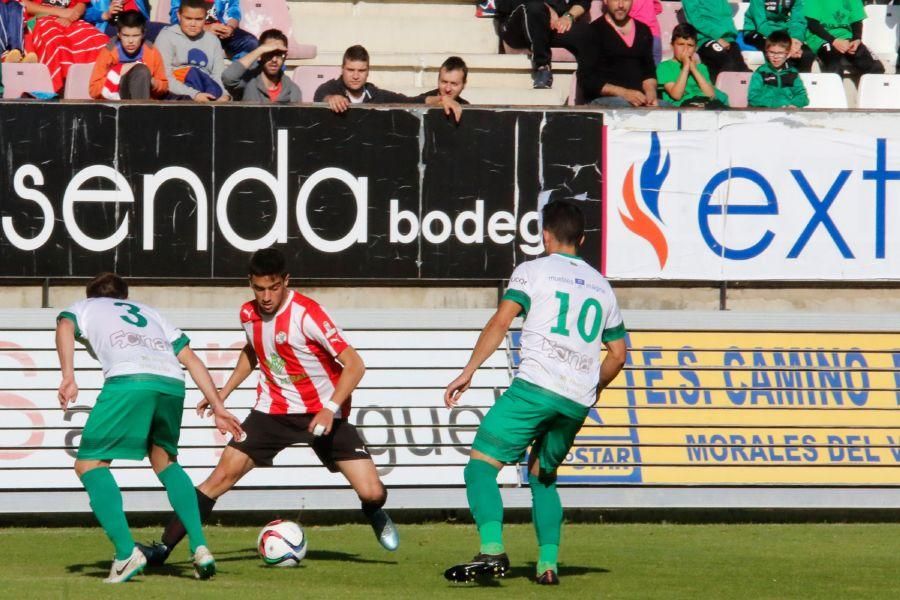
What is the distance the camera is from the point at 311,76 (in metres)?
14.5

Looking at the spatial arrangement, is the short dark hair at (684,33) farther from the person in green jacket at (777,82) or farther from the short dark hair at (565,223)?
the short dark hair at (565,223)

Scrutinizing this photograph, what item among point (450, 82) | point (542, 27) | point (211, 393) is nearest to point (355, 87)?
point (450, 82)

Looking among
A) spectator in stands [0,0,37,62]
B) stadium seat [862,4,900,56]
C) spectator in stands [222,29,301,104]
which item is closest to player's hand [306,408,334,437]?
spectator in stands [222,29,301,104]

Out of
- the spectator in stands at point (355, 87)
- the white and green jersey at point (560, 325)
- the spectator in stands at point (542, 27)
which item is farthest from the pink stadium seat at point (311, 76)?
the white and green jersey at point (560, 325)

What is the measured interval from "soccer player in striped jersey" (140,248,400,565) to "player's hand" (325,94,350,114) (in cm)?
421

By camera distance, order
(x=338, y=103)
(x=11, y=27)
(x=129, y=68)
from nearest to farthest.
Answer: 1. (x=338, y=103)
2. (x=129, y=68)
3. (x=11, y=27)

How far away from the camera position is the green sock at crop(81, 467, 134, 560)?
26.1 ft

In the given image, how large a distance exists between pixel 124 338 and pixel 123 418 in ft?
1.35

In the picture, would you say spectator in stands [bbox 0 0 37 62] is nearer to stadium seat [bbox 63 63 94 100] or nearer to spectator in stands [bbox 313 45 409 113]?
stadium seat [bbox 63 63 94 100]

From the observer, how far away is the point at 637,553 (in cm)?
973

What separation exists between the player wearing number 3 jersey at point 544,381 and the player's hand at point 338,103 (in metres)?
5.05

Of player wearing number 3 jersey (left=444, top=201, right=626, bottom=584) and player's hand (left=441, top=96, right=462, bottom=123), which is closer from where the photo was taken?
player wearing number 3 jersey (left=444, top=201, right=626, bottom=584)

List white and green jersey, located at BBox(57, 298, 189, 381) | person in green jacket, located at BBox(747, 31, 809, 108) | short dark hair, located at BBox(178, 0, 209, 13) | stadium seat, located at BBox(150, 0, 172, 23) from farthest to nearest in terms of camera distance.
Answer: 1. stadium seat, located at BBox(150, 0, 172, 23)
2. person in green jacket, located at BBox(747, 31, 809, 108)
3. short dark hair, located at BBox(178, 0, 209, 13)
4. white and green jersey, located at BBox(57, 298, 189, 381)

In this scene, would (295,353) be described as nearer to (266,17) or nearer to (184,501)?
(184,501)
